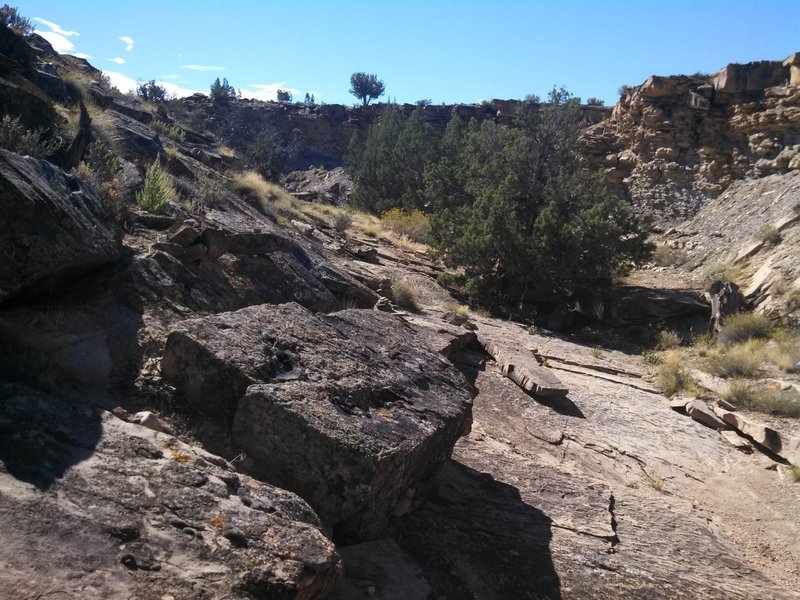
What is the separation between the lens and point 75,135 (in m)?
7.67

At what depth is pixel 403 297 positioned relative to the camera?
36.4ft

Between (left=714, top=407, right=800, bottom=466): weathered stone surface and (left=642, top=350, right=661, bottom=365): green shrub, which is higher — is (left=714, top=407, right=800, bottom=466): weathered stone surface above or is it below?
below

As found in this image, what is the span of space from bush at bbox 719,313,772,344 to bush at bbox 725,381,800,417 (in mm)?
2359

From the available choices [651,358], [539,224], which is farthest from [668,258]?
[651,358]

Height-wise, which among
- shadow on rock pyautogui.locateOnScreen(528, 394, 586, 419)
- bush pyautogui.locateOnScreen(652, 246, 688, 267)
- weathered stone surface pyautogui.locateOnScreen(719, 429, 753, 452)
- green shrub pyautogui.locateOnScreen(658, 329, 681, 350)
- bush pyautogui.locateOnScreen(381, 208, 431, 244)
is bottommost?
shadow on rock pyautogui.locateOnScreen(528, 394, 586, 419)

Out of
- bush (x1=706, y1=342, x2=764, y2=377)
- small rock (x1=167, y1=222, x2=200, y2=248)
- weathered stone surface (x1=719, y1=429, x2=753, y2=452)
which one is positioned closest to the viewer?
small rock (x1=167, y1=222, x2=200, y2=248)

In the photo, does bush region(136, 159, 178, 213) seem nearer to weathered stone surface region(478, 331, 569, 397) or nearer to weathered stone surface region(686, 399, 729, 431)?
weathered stone surface region(478, 331, 569, 397)

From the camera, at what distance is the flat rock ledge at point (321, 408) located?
10.7 feet

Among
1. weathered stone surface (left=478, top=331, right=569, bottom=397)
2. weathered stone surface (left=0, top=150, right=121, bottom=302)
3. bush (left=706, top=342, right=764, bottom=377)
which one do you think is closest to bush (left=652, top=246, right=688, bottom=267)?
bush (left=706, top=342, right=764, bottom=377)

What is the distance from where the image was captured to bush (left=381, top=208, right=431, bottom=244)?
807 inches

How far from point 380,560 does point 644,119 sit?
2350cm

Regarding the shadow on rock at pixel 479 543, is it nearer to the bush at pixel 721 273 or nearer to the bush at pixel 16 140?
the bush at pixel 16 140

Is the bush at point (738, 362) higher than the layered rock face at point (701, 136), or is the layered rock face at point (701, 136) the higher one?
the layered rock face at point (701, 136)

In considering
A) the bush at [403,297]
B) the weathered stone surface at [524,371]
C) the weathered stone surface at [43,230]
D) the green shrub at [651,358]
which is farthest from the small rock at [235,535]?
the green shrub at [651,358]
